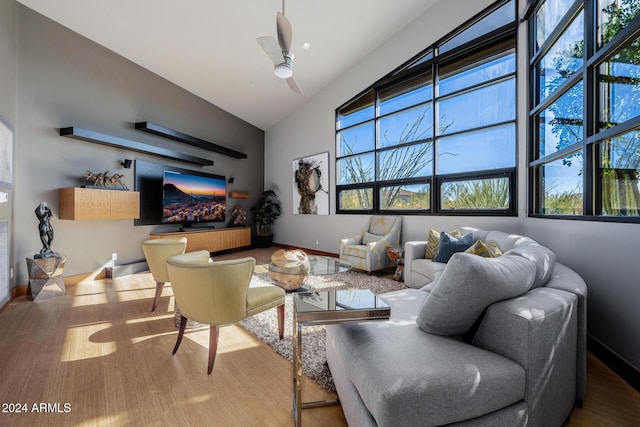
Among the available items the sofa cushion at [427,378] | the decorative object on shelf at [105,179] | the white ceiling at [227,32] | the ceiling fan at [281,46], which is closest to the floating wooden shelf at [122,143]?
the decorative object on shelf at [105,179]

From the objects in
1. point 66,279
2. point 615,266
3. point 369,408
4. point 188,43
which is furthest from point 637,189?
point 66,279

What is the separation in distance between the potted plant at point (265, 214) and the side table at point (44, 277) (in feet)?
14.2

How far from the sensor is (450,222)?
4.18 m

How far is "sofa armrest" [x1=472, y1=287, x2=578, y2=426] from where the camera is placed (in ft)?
3.69

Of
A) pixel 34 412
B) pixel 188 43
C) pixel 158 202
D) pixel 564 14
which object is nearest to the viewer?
pixel 34 412

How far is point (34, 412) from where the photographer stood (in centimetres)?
153

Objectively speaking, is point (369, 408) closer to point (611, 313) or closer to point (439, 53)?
point (611, 313)

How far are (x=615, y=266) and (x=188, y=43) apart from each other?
5.71 m

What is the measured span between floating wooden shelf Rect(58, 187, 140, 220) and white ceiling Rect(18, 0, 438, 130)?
2362mm

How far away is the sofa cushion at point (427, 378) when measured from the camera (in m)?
0.95

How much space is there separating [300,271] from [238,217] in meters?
4.35

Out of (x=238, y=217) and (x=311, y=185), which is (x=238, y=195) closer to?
(x=238, y=217)

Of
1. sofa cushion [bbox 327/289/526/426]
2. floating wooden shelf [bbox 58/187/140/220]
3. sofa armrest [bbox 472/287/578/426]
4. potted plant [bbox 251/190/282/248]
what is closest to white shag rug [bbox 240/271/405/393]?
sofa cushion [bbox 327/289/526/426]

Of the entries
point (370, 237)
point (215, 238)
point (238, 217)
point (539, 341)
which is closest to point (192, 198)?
point (215, 238)
